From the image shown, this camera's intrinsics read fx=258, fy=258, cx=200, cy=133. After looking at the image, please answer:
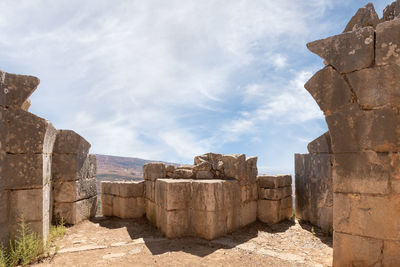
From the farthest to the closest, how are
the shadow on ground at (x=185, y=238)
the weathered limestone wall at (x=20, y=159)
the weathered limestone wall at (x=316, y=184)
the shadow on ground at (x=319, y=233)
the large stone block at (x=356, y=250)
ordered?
the weathered limestone wall at (x=316, y=184)
the shadow on ground at (x=319, y=233)
the shadow on ground at (x=185, y=238)
the weathered limestone wall at (x=20, y=159)
the large stone block at (x=356, y=250)

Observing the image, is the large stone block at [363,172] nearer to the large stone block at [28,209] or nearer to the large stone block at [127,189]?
the large stone block at [28,209]

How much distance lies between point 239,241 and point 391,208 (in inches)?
119

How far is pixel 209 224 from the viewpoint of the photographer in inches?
211

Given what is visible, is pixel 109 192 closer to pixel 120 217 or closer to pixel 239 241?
pixel 120 217

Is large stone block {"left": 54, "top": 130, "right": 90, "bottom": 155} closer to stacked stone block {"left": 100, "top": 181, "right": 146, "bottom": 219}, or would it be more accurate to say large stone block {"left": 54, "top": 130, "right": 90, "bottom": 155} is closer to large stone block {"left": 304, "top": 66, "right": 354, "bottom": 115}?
stacked stone block {"left": 100, "top": 181, "right": 146, "bottom": 219}

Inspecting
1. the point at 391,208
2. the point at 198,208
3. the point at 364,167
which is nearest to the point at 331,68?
the point at 364,167

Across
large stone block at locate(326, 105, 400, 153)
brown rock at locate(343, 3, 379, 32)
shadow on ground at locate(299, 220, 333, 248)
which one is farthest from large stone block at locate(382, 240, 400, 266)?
brown rock at locate(343, 3, 379, 32)

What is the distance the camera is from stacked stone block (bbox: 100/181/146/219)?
754 centimetres

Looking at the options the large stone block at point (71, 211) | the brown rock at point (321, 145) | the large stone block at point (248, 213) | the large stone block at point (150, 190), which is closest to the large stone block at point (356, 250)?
the large stone block at point (248, 213)

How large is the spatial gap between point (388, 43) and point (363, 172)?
1.61 metres

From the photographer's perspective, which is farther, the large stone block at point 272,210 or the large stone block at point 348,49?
the large stone block at point 272,210

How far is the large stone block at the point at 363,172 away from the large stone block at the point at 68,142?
6256 millimetres

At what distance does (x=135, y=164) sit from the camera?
45.7 metres

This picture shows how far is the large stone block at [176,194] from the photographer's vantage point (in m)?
5.55
